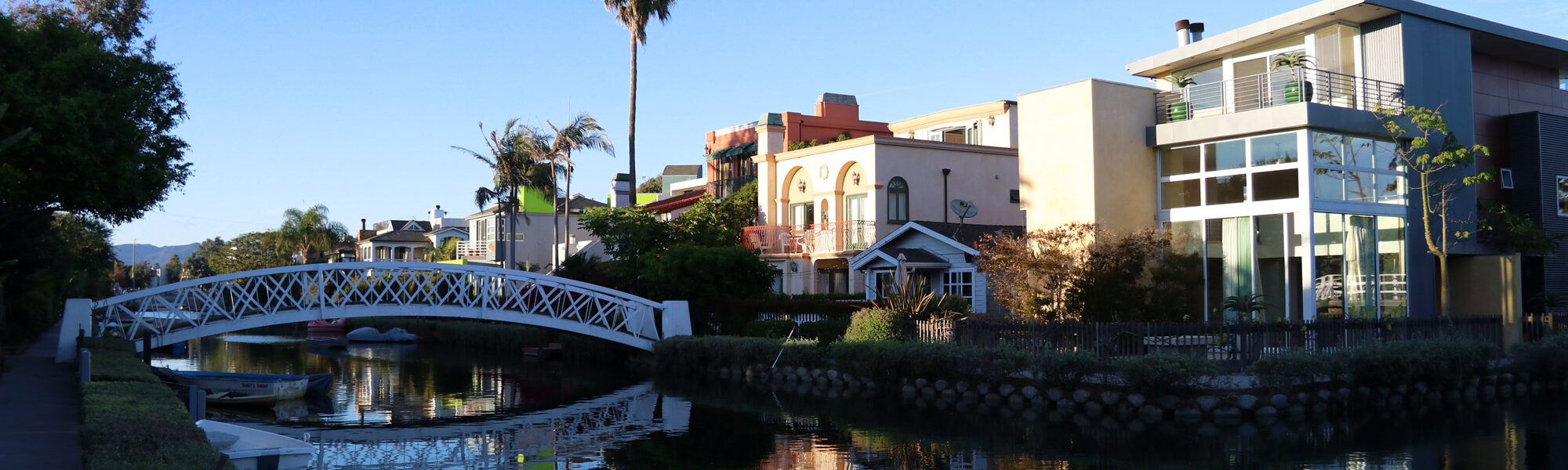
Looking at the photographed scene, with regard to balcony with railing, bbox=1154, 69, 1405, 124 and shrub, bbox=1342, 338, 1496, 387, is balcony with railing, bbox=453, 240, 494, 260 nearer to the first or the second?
balcony with railing, bbox=1154, 69, 1405, 124

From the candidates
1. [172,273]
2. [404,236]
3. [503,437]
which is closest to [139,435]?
[503,437]

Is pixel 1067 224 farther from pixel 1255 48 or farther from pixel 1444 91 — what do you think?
pixel 1444 91

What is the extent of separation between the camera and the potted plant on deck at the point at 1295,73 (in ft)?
77.4

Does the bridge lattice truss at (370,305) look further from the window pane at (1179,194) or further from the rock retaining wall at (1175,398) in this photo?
the window pane at (1179,194)

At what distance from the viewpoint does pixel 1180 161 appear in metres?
26.0

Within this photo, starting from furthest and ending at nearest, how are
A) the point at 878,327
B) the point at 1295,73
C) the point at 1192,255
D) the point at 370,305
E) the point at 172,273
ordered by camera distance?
the point at 172,273 → the point at 370,305 → the point at 1192,255 → the point at 878,327 → the point at 1295,73

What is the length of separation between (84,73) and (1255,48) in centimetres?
2442

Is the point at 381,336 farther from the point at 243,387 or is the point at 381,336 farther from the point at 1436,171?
the point at 1436,171

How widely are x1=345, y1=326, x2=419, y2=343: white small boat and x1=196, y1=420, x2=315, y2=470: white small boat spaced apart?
4036 centimetres

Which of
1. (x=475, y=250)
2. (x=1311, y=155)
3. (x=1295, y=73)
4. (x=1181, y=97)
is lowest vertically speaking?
(x=475, y=250)

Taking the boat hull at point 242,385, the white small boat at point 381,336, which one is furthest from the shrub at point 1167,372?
the white small boat at point 381,336

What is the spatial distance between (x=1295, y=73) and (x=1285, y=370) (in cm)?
810

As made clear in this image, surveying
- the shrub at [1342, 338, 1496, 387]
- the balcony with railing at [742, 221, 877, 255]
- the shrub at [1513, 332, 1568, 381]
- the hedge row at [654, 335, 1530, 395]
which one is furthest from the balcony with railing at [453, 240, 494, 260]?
the shrub at [1513, 332, 1568, 381]

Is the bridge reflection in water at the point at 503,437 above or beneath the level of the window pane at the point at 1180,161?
beneath
